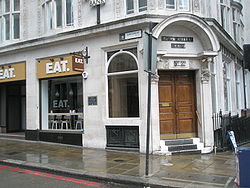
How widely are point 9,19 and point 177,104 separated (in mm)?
10263

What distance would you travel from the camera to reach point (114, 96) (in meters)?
10.5

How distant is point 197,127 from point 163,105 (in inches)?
64.8

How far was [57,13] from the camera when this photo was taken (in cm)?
1215

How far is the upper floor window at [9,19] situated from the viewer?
13.7 m

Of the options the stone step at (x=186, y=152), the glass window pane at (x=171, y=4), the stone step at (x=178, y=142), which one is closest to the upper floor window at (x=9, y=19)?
the glass window pane at (x=171, y=4)

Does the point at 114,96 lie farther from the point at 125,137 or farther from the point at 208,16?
the point at 208,16

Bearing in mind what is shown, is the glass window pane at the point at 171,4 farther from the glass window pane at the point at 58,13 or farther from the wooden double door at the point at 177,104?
the glass window pane at the point at 58,13

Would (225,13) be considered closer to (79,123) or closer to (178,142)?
(178,142)

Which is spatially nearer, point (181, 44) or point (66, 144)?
point (181, 44)

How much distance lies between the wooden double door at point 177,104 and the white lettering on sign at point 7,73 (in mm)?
8207

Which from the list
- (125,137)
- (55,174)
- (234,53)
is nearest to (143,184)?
(55,174)

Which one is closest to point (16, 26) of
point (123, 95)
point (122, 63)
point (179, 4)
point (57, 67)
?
point (57, 67)

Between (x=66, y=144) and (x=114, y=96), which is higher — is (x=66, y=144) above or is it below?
below

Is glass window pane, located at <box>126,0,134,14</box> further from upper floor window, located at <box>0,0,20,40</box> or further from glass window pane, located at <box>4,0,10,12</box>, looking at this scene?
glass window pane, located at <box>4,0,10,12</box>
